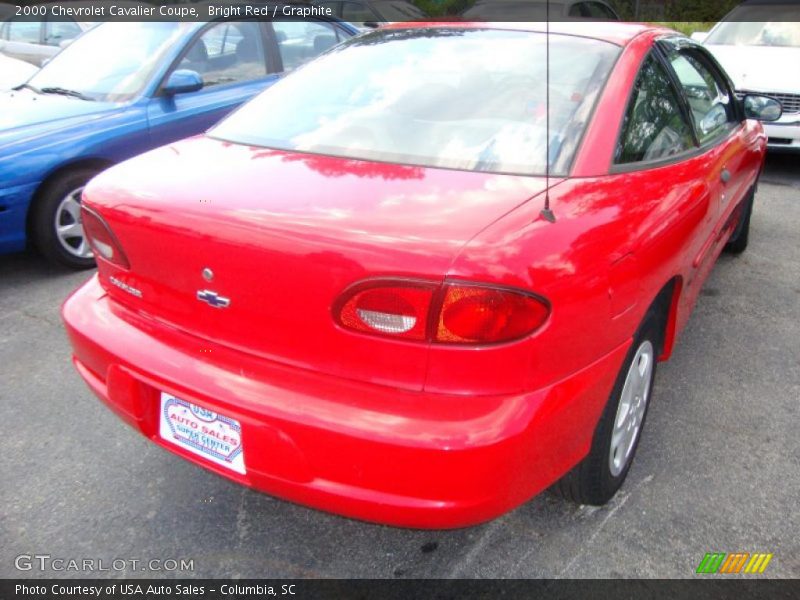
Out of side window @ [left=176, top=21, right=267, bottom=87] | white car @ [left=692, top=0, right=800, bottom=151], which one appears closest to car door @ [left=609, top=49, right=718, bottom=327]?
side window @ [left=176, top=21, right=267, bottom=87]

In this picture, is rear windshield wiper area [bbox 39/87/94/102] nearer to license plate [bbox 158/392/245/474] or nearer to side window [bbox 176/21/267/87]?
side window [bbox 176/21/267/87]

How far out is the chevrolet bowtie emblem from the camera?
71.9 inches

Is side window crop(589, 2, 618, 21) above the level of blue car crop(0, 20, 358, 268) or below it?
above

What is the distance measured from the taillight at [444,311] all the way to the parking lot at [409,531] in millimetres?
842

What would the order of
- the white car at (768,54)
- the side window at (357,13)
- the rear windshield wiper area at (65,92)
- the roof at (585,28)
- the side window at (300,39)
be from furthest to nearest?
the side window at (357,13)
the white car at (768,54)
the side window at (300,39)
the rear windshield wiper area at (65,92)
the roof at (585,28)

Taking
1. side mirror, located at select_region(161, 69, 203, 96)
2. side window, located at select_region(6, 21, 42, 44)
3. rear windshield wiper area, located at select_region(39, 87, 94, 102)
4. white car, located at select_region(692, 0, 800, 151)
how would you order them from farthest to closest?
side window, located at select_region(6, 21, 42, 44)
white car, located at select_region(692, 0, 800, 151)
rear windshield wiper area, located at select_region(39, 87, 94, 102)
side mirror, located at select_region(161, 69, 203, 96)

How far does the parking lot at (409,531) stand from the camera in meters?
2.12

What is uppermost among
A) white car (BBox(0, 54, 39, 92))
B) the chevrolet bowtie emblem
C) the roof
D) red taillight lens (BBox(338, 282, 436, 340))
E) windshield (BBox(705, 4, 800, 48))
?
windshield (BBox(705, 4, 800, 48))

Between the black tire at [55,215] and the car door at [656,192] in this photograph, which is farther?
the black tire at [55,215]

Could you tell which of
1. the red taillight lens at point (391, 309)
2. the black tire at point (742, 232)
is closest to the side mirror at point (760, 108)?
the black tire at point (742, 232)

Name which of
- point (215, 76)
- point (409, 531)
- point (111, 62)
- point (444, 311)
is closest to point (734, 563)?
point (409, 531)

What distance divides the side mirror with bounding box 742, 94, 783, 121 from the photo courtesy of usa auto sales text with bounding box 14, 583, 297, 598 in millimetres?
3401

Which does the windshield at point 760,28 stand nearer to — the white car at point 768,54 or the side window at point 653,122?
the white car at point 768,54

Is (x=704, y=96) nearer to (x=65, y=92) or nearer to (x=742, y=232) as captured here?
(x=742, y=232)
